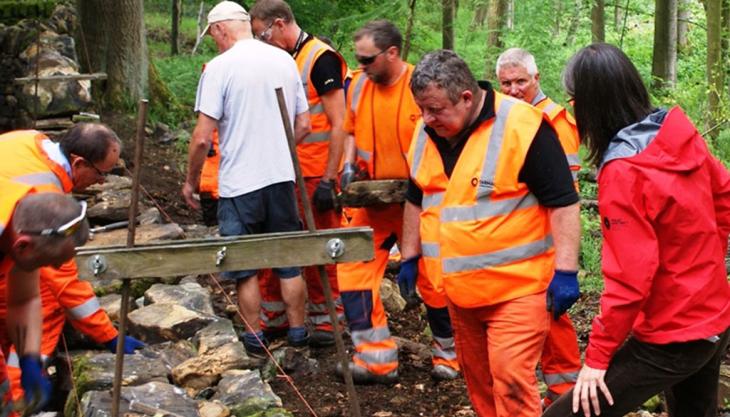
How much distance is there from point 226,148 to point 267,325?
57.0 inches

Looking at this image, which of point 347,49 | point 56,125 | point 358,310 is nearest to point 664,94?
point 347,49

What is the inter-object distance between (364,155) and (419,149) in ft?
5.11

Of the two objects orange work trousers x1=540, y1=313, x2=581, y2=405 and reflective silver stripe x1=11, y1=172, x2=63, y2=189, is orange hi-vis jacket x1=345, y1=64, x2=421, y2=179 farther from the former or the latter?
reflective silver stripe x1=11, y1=172, x2=63, y2=189

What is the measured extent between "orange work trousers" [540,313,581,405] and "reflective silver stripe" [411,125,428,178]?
3.95 feet

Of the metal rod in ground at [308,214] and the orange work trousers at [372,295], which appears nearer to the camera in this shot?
the metal rod in ground at [308,214]

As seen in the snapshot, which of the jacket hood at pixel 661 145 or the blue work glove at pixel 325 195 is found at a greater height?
the jacket hood at pixel 661 145

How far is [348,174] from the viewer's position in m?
6.24

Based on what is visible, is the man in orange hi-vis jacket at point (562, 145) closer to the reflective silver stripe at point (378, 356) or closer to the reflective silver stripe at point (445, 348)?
the reflective silver stripe at point (445, 348)

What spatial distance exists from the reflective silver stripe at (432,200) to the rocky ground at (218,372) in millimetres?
1340

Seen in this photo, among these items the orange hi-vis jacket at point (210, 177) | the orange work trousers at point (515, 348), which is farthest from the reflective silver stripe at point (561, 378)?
the orange hi-vis jacket at point (210, 177)

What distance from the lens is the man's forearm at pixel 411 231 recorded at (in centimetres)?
490

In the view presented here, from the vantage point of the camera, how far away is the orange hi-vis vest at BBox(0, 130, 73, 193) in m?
4.38

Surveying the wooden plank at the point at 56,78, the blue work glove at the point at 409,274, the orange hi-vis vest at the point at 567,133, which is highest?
the wooden plank at the point at 56,78

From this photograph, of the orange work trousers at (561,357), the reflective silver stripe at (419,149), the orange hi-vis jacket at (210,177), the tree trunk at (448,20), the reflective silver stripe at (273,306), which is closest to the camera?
the reflective silver stripe at (419,149)
